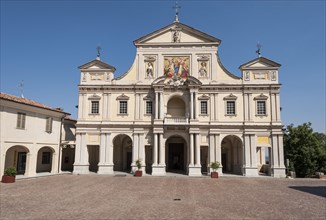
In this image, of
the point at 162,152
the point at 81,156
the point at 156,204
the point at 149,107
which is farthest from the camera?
the point at 149,107

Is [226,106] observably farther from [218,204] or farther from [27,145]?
[27,145]

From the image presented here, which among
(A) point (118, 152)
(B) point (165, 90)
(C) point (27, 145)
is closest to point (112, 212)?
(C) point (27, 145)

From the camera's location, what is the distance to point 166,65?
2958 cm

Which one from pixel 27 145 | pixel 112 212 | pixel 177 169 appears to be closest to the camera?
pixel 112 212

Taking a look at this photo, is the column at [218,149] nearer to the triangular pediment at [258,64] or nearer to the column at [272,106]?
the column at [272,106]

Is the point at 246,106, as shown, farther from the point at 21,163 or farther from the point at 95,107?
the point at 21,163

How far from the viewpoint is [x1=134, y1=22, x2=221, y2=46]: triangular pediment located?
97.7 ft

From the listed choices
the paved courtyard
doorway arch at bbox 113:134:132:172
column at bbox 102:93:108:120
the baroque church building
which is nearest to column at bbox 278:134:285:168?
the baroque church building

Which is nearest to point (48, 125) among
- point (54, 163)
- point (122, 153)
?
point (54, 163)

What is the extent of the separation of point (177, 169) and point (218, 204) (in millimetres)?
19284

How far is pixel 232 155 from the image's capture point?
103ft

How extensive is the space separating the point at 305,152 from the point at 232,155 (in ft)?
26.5

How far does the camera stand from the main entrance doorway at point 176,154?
31.3 meters

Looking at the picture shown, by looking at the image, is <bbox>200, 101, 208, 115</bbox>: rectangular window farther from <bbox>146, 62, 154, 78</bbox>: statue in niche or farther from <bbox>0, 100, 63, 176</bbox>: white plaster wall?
<bbox>0, 100, 63, 176</bbox>: white plaster wall
